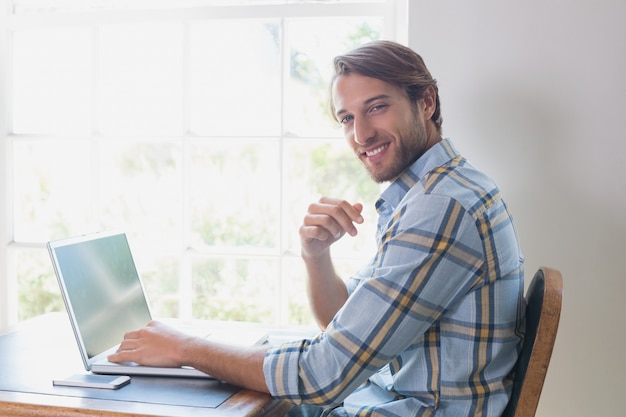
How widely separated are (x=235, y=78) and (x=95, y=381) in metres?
1.33

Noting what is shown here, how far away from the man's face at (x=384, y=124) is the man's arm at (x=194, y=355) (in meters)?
0.55

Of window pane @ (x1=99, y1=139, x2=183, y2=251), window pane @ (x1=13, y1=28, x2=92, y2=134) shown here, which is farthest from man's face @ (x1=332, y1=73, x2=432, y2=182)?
window pane @ (x1=13, y1=28, x2=92, y2=134)

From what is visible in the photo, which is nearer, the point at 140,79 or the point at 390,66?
the point at 390,66

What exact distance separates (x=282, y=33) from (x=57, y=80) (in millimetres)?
892

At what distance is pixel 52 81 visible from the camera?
102 inches

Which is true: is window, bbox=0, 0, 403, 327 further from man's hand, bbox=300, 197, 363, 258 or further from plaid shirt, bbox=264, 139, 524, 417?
plaid shirt, bbox=264, 139, 524, 417

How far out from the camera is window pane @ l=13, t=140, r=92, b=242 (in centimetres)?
258

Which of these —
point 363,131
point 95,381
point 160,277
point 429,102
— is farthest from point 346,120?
point 160,277

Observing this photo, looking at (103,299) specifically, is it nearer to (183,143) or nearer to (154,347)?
(154,347)

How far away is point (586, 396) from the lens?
2029 mm

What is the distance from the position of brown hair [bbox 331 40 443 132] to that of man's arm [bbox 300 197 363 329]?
1.04 feet

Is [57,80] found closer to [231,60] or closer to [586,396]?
[231,60]

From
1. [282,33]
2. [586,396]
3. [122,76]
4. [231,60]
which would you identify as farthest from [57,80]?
[586,396]

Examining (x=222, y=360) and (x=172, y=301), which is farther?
(x=172, y=301)
